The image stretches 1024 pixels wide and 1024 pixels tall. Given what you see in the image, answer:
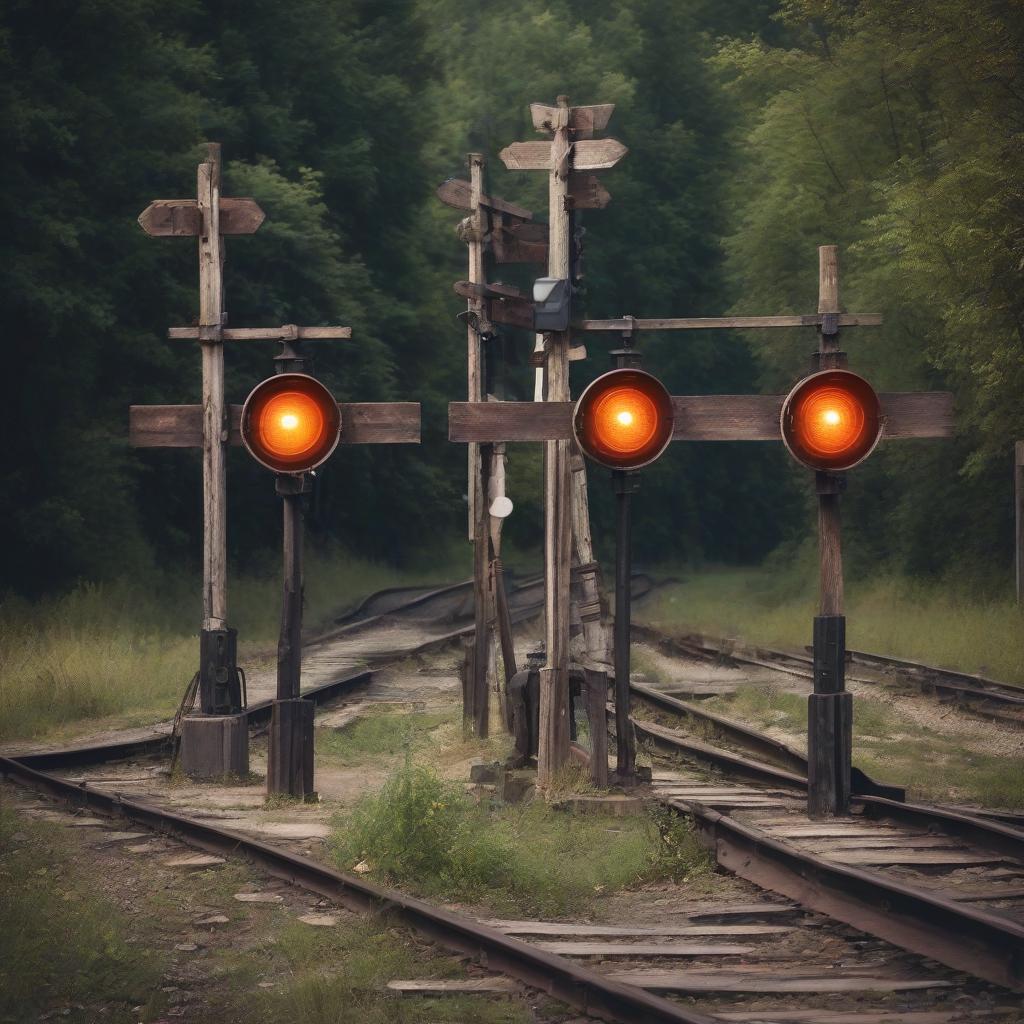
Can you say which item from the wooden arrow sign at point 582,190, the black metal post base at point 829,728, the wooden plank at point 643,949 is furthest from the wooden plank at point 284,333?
the wooden plank at point 643,949

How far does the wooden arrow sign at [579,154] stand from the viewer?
12695 millimetres

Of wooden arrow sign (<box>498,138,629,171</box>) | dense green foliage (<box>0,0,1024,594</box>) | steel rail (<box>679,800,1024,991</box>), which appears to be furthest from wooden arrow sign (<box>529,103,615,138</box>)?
steel rail (<box>679,800,1024,991</box>)

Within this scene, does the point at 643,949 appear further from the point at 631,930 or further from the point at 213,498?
the point at 213,498

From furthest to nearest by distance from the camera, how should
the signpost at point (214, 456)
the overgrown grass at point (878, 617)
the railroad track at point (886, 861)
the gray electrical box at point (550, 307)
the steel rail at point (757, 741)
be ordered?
the overgrown grass at point (878, 617) < the signpost at point (214, 456) < the gray electrical box at point (550, 307) < the steel rail at point (757, 741) < the railroad track at point (886, 861)

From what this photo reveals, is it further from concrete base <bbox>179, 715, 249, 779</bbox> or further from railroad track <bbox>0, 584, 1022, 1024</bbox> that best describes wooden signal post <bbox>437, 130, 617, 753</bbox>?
railroad track <bbox>0, 584, 1022, 1024</bbox>

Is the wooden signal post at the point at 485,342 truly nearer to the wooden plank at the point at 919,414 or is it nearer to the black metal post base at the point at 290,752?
the black metal post base at the point at 290,752

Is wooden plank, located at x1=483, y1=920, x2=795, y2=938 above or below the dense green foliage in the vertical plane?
below

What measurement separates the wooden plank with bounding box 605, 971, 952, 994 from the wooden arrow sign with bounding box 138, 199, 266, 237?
332 inches

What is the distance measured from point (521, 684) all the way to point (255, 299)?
22158 millimetres

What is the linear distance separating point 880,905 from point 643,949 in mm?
1171

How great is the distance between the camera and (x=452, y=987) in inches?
288

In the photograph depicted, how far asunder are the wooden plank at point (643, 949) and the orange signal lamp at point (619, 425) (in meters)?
2.35

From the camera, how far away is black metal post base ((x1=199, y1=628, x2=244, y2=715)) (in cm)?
1422

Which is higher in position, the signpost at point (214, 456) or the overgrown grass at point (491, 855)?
the signpost at point (214, 456)
